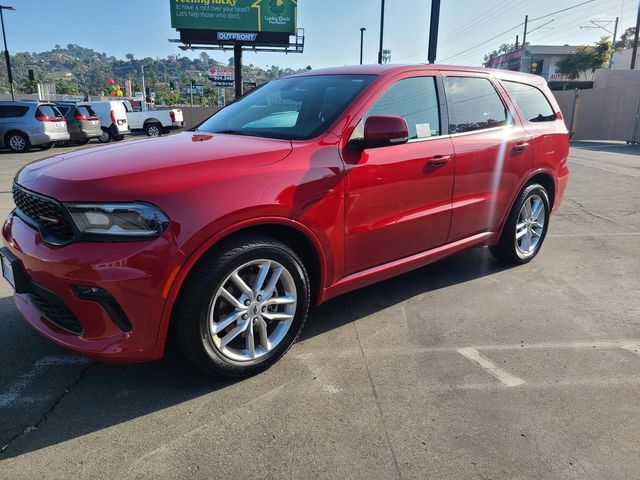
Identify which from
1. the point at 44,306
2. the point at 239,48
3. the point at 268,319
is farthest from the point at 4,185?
the point at 239,48

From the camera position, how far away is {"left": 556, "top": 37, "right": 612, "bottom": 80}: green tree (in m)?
51.2

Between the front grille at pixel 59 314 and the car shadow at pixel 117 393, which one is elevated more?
the front grille at pixel 59 314

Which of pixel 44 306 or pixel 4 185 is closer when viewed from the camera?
pixel 44 306

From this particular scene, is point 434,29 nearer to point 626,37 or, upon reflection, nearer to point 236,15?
point 236,15

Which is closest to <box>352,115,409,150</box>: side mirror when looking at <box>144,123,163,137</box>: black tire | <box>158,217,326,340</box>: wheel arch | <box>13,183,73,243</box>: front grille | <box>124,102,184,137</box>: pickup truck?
<box>158,217,326,340</box>: wheel arch

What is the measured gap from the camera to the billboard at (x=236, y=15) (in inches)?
1136

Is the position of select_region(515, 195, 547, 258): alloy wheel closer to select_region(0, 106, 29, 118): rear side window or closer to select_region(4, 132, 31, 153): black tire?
select_region(4, 132, 31, 153): black tire

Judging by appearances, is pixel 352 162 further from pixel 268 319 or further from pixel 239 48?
pixel 239 48

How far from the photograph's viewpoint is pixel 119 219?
7.54 ft

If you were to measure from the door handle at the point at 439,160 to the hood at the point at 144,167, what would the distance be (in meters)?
1.14

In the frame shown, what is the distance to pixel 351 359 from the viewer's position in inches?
120

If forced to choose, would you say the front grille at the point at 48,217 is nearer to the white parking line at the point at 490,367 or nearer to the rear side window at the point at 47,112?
the white parking line at the point at 490,367

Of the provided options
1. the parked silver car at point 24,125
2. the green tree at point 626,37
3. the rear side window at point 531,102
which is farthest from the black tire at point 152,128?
the green tree at point 626,37

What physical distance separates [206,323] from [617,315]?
10.2ft
